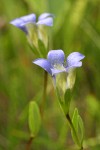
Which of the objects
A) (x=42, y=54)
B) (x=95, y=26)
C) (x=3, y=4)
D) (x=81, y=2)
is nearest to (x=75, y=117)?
(x=42, y=54)

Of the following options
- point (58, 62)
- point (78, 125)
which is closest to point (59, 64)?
point (58, 62)

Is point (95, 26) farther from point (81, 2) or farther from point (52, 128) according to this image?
point (52, 128)

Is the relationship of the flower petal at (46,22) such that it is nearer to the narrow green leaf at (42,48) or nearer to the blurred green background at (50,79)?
the narrow green leaf at (42,48)

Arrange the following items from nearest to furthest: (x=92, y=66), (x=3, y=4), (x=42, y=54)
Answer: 1. (x=42, y=54)
2. (x=92, y=66)
3. (x=3, y=4)

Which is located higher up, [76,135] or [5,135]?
[76,135]

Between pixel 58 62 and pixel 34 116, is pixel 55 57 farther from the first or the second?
pixel 34 116

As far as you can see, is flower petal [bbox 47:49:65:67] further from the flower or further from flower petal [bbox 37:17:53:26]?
flower petal [bbox 37:17:53:26]

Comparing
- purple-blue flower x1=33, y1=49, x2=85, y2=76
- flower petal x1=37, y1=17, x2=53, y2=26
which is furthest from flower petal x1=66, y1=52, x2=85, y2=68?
flower petal x1=37, y1=17, x2=53, y2=26
